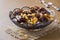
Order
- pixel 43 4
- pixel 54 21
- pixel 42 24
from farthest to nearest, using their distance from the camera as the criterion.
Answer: pixel 43 4
pixel 54 21
pixel 42 24

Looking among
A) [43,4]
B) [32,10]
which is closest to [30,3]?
[43,4]

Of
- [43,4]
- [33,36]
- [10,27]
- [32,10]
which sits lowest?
[33,36]

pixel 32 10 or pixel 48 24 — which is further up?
pixel 32 10

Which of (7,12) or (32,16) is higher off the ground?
(7,12)

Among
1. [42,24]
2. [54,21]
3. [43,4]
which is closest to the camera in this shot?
[42,24]

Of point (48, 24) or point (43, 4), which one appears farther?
point (43, 4)

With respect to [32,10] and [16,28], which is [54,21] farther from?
[16,28]

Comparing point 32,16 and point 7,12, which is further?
point 7,12

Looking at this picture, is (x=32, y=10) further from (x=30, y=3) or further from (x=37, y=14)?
(x=30, y=3)
